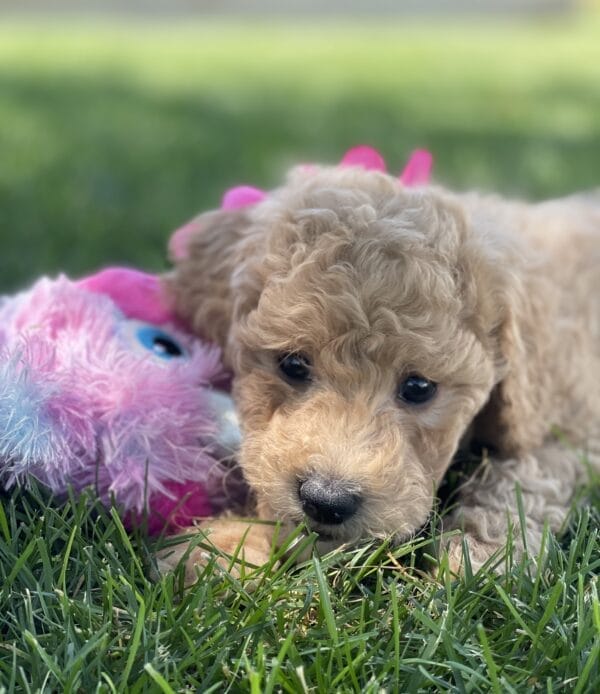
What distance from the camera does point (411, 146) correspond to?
8.30 meters

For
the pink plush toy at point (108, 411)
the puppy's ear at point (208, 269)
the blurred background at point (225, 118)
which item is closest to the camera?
the pink plush toy at point (108, 411)

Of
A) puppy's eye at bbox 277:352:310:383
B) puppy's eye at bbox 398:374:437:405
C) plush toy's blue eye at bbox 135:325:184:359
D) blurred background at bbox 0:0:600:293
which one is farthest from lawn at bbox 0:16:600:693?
plush toy's blue eye at bbox 135:325:184:359

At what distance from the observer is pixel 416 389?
302cm

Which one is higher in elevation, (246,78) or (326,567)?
(246,78)

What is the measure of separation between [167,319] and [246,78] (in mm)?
9306

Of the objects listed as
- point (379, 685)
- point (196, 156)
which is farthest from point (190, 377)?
point (196, 156)

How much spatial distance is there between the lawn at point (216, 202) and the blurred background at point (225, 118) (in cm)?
3

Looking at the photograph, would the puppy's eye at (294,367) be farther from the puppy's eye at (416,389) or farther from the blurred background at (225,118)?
the blurred background at (225,118)

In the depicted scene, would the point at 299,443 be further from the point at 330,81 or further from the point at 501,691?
the point at 330,81

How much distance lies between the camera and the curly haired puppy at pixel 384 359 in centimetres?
283

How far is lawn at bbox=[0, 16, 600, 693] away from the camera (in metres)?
2.35

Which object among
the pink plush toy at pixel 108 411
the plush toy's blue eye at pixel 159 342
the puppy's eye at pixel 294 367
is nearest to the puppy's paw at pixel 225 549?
the pink plush toy at pixel 108 411

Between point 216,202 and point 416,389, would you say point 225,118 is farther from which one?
point 416,389

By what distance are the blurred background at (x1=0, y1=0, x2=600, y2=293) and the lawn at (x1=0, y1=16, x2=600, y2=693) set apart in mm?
32
